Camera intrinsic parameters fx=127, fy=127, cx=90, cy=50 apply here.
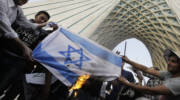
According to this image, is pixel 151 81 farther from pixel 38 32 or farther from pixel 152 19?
pixel 152 19

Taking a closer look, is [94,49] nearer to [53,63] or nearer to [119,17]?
[53,63]

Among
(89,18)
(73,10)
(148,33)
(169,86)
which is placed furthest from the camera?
(148,33)

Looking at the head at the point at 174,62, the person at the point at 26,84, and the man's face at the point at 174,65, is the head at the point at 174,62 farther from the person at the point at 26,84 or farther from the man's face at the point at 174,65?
the person at the point at 26,84

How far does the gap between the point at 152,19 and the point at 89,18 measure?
11263mm

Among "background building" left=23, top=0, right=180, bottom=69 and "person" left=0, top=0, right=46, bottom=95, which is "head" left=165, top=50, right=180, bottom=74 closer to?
"person" left=0, top=0, right=46, bottom=95

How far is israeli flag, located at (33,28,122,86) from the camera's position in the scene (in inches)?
65.8

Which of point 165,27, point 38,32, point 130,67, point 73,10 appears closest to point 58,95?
point 38,32

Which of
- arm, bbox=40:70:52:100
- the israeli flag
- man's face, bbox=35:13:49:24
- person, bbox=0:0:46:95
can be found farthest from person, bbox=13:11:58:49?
arm, bbox=40:70:52:100

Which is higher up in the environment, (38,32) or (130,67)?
(38,32)

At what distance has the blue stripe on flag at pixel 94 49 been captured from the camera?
6.50 ft

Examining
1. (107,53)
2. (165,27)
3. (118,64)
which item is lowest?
(165,27)

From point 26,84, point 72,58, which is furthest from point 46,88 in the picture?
point 72,58

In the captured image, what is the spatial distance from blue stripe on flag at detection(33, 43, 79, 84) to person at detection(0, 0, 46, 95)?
9.0 inches

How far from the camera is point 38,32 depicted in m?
1.83
